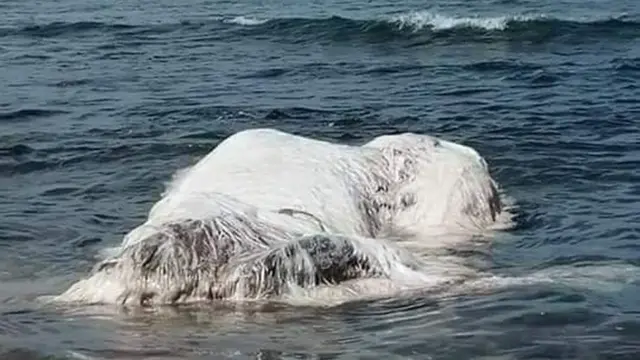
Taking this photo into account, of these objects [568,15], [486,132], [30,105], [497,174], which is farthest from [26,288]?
[568,15]

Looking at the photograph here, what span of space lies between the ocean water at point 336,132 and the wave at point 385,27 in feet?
0.18

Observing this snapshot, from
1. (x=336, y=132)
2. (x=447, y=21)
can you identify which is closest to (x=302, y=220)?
(x=336, y=132)

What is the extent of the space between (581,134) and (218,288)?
586 centimetres

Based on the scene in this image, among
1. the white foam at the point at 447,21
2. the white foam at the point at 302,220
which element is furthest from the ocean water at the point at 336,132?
the white foam at the point at 302,220

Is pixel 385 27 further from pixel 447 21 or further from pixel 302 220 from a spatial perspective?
pixel 302 220

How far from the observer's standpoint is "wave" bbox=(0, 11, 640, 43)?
21.1m

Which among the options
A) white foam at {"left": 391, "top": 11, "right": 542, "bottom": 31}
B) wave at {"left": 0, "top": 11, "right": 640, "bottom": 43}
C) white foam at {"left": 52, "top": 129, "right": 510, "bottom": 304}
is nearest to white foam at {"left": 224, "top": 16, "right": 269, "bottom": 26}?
wave at {"left": 0, "top": 11, "right": 640, "bottom": 43}

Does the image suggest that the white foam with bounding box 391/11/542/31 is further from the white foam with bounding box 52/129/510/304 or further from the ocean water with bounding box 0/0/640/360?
the white foam with bounding box 52/129/510/304

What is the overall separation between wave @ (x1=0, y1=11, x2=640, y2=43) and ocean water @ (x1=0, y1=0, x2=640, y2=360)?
0.05 metres

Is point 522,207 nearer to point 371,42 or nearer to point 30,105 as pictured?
point 30,105

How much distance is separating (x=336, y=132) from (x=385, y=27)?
1008 cm

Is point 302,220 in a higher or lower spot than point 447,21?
higher

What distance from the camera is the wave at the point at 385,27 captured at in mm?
21094

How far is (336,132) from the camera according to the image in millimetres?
12625
